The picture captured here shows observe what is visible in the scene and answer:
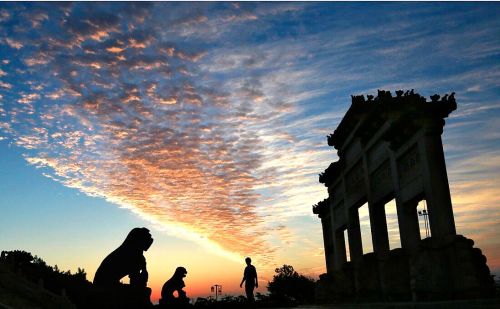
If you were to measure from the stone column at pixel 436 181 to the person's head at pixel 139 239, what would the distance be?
412 inches

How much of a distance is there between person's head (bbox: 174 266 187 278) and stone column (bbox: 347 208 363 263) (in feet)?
40.8

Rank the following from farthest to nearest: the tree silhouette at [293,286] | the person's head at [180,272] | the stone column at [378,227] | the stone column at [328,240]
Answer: the tree silhouette at [293,286]
the stone column at [328,240]
the stone column at [378,227]
the person's head at [180,272]

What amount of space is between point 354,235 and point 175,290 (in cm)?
1382

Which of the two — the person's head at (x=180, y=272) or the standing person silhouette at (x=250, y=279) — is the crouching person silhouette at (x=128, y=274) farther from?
the standing person silhouette at (x=250, y=279)

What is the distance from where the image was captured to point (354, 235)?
27.0 m

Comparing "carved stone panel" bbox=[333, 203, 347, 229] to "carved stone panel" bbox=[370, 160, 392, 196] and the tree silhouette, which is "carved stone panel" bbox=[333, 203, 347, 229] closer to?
"carved stone panel" bbox=[370, 160, 392, 196]

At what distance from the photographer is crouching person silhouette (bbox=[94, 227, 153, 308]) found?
15.2 metres

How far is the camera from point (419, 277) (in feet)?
53.5

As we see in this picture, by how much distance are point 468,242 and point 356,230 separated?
12.2 metres

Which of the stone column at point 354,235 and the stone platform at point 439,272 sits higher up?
the stone column at point 354,235

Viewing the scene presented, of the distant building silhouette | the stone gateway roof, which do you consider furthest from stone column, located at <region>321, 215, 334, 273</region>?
the stone gateway roof

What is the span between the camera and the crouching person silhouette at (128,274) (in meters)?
15.2

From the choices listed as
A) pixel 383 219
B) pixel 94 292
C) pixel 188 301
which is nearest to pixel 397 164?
pixel 383 219

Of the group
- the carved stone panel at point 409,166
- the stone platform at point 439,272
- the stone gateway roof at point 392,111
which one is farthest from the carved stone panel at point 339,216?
the carved stone panel at point 409,166
